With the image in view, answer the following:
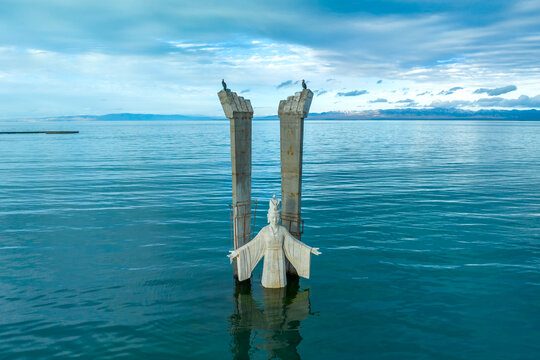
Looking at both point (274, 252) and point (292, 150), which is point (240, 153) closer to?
point (292, 150)

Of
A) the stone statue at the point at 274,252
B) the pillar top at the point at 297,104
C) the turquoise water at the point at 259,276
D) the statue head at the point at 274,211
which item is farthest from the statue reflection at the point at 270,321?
the pillar top at the point at 297,104

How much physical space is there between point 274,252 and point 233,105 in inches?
213

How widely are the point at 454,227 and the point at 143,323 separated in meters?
18.2

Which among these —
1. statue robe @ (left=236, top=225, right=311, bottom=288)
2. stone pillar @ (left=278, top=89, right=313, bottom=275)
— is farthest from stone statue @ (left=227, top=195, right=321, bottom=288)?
stone pillar @ (left=278, top=89, right=313, bottom=275)

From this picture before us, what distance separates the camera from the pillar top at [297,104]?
13586 mm

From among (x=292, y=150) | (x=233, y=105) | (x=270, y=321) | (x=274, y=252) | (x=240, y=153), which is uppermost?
(x=233, y=105)

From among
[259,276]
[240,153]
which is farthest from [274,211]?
[259,276]

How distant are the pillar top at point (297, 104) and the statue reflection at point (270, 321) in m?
6.66

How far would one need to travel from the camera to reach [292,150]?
14.0 m

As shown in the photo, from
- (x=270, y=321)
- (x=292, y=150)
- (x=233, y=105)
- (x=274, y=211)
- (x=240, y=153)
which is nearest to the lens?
(x=270, y=321)

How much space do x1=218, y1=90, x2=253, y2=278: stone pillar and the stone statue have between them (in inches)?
36.3

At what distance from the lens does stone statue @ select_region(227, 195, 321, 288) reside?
13922 mm

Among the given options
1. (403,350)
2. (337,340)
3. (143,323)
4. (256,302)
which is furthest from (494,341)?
(143,323)

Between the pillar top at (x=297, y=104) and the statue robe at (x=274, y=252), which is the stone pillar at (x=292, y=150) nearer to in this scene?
the pillar top at (x=297, y=104)
